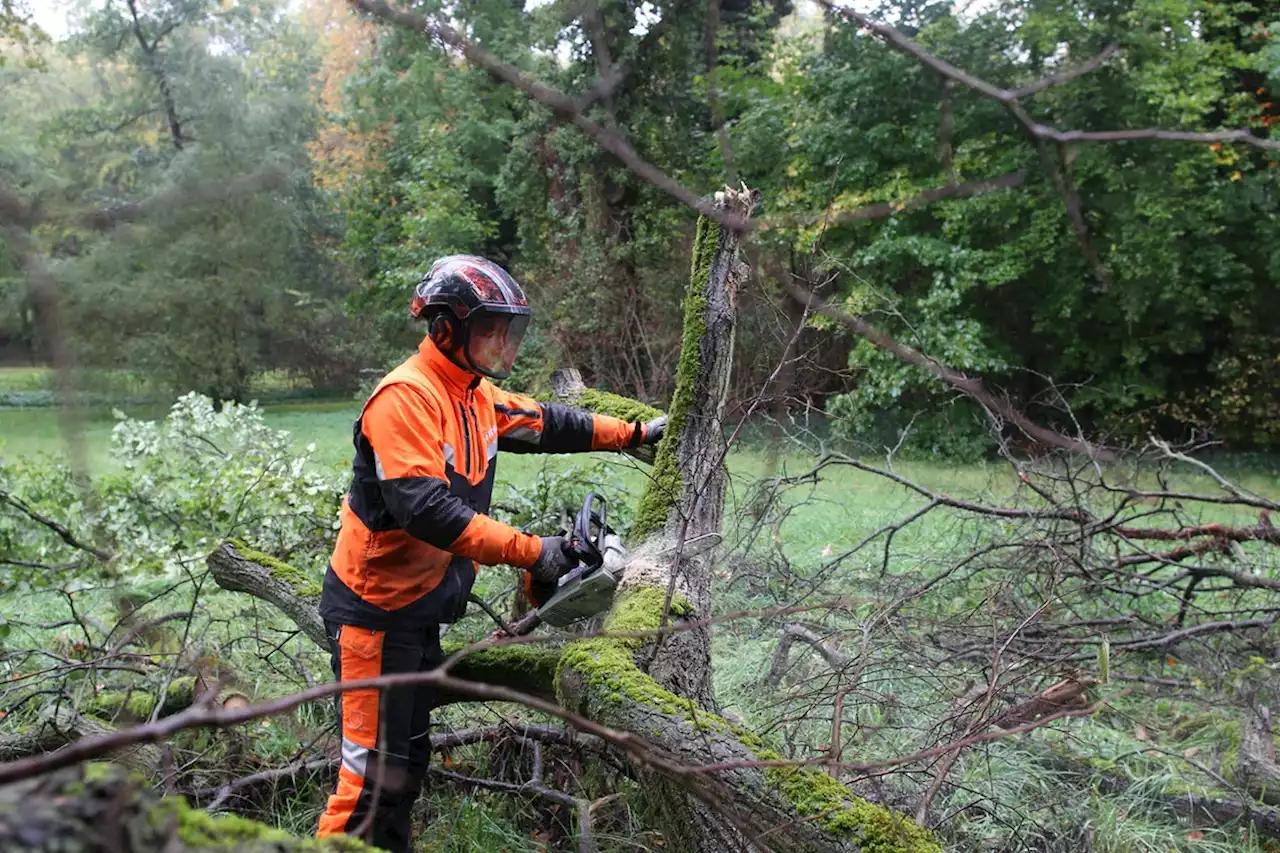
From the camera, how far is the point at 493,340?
116 inches

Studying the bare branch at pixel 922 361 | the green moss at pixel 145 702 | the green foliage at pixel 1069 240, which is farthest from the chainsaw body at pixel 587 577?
the green foliage at pixel 1069 240

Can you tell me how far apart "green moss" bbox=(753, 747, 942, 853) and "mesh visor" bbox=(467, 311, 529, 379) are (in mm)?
1551

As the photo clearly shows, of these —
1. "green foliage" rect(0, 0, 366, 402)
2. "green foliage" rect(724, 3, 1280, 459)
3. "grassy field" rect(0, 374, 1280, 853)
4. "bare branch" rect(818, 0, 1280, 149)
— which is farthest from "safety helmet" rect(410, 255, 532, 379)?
"green foliage" rect(724, 3, 1280, 459)

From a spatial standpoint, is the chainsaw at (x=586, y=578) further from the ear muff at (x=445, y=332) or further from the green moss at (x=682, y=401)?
the ear muff at (x=445, y=332)

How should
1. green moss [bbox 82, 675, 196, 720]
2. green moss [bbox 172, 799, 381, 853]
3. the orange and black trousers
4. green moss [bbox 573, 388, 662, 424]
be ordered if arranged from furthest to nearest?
green moss [bbox 573, 388, 662, 424] → green moss [bbox 82, 675, 196, 720] → the orange and black trousers → green moss [bbox 172, 799, 381, 853]

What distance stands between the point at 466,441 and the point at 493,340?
334 millimetres

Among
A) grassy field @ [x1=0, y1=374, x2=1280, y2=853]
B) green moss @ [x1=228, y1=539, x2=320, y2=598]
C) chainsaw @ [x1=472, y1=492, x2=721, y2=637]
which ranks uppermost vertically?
chainsaw @ [x1=472, y1=492, x2=721, y2=637]

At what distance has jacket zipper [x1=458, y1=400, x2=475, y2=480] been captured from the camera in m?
2.91

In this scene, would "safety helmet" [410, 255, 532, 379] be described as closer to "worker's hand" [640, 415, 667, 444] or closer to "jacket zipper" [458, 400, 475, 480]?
"jacket zipper" [458, 400, 475, 480]

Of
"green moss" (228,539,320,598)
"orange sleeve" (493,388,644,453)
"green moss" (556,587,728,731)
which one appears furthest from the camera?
"green moss" (228,539,320,598)

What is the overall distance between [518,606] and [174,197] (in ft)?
10.6

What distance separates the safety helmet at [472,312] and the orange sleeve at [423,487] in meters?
0.24

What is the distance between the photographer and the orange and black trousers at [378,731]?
268cm

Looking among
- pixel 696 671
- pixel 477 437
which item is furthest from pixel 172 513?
pixel 696 671
